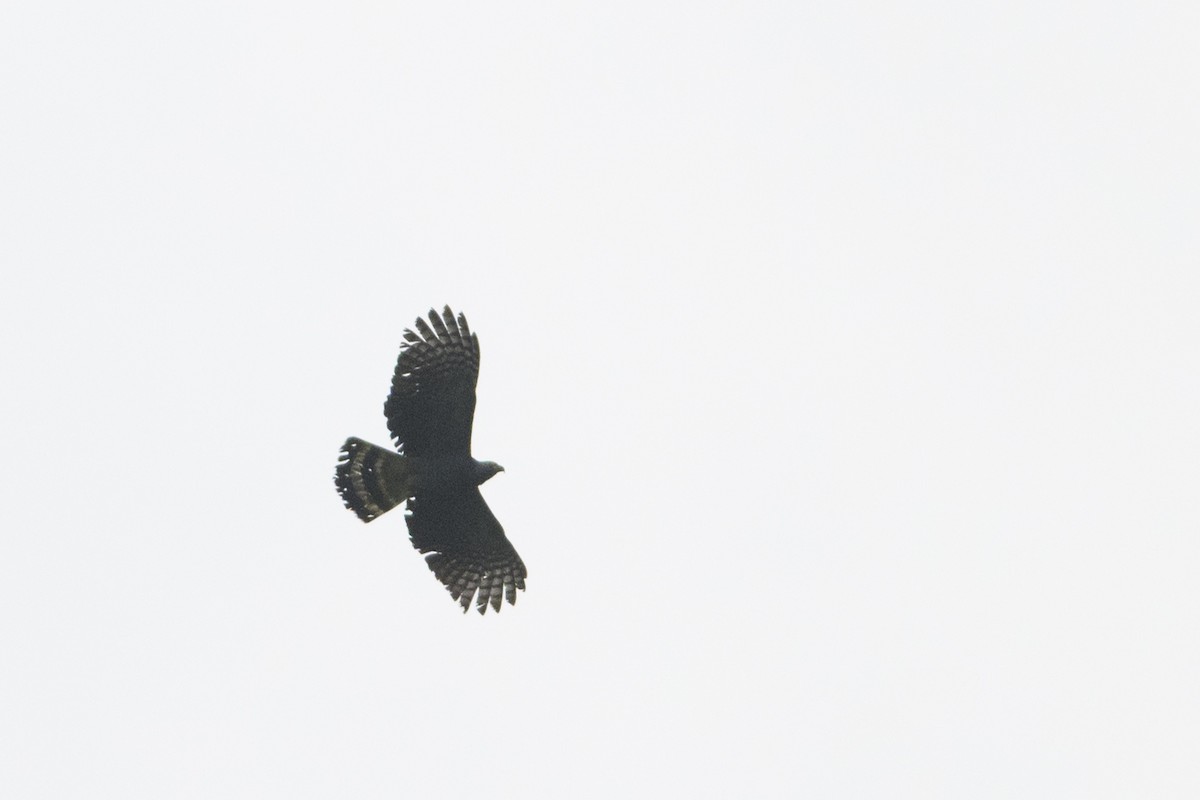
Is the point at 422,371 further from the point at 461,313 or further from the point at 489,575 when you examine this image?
the point at 489,575

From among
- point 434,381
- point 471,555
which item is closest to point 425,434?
point 434,381

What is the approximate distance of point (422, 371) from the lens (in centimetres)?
2241

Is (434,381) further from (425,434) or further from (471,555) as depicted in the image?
(471,555)

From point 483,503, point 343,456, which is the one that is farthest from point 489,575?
point 343,456

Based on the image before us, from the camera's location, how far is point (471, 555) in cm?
2389

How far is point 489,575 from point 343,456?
2658 millimetres

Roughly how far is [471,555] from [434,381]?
2.67m

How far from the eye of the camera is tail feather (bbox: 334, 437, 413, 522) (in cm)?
2247

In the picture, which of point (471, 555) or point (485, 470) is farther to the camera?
point (471, 555)

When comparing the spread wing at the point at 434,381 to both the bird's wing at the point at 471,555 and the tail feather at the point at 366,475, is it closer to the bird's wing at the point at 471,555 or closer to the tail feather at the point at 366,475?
the tail feather at the point at 366,475

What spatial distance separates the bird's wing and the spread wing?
1.50 meters

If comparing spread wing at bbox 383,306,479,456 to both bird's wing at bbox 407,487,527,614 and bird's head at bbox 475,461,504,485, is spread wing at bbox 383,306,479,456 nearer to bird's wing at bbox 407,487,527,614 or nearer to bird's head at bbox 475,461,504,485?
bird's head at bbox 475,461,504,485

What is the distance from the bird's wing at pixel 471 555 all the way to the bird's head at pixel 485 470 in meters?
0.73

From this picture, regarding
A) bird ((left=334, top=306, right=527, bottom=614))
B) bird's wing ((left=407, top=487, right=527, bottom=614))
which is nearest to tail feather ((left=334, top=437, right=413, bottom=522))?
bird ((left=334, top=306, right=527, bottom=614))
